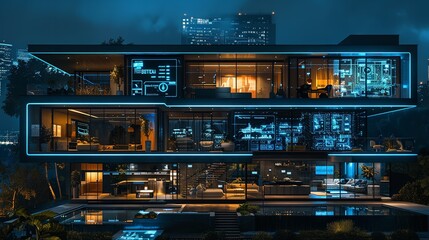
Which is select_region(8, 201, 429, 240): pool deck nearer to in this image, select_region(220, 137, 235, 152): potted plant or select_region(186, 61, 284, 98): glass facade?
select_region(220, 137, 235, 152): potted plant

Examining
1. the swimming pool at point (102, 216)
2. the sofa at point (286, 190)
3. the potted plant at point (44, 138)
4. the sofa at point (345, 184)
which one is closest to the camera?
the swimming pool at point (102, 216)

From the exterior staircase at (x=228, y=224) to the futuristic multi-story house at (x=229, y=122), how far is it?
17.1 feet

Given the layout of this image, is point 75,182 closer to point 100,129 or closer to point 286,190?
point 100,129

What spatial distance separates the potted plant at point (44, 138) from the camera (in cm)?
3688

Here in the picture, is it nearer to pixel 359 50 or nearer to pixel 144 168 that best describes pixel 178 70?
pixel 144 168

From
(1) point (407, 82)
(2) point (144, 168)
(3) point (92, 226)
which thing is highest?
(1) point (407, 82)

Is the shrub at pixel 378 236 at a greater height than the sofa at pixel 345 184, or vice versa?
the sofa at pixel 345 184

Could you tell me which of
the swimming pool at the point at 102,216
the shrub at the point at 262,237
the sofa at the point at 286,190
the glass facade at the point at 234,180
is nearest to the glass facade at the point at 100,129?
the glass facade at the point at 234,180

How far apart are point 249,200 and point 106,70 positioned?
15.5m

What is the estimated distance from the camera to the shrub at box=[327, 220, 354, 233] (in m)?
28.4

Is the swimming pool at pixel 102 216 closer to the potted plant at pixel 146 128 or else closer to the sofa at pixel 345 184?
the potted plant at pixel 146 128

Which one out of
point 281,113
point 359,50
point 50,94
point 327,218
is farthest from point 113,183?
point 359,50

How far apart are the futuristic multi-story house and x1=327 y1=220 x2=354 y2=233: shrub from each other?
30.2 ft

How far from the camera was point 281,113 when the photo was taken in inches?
1565
